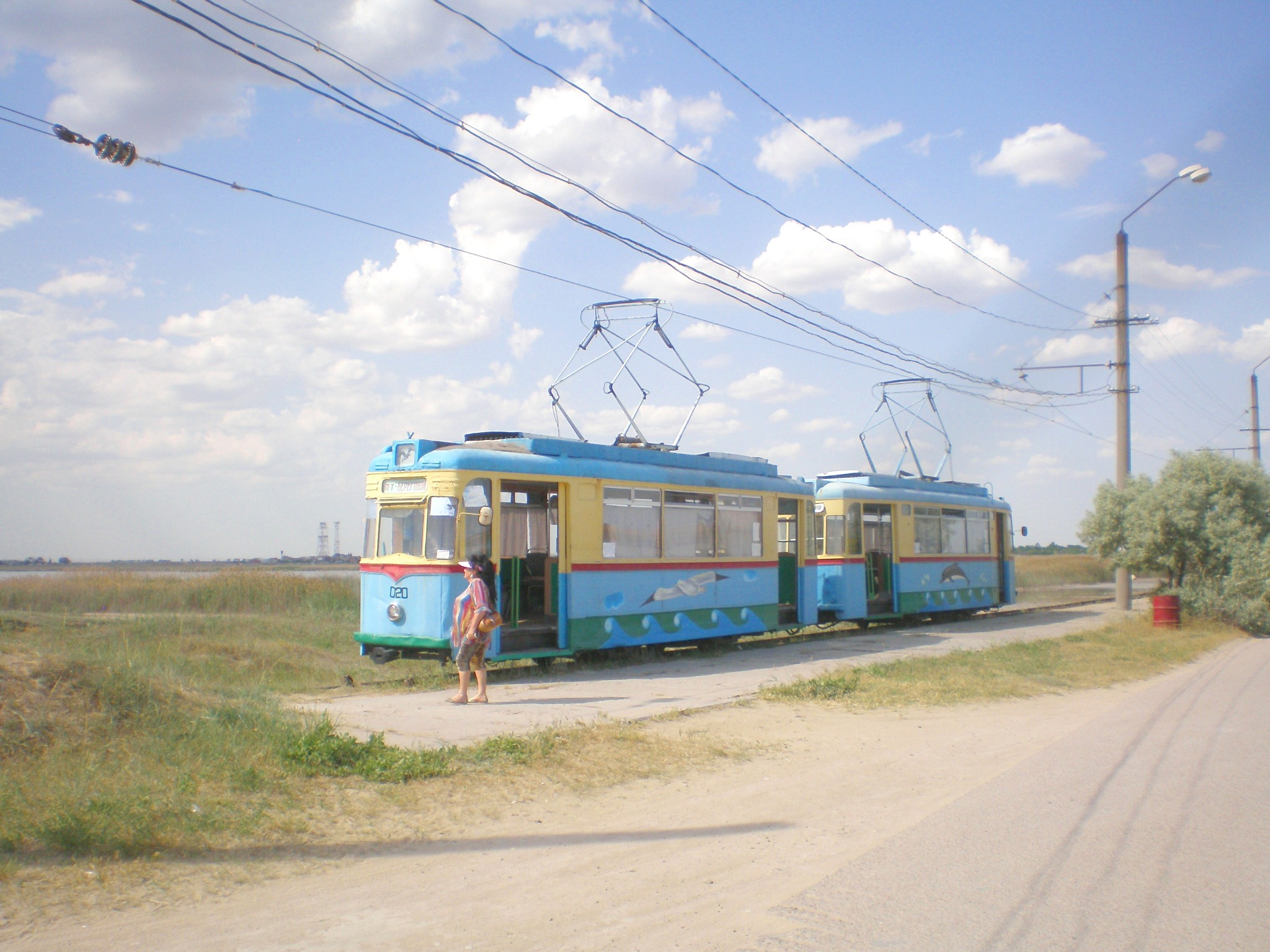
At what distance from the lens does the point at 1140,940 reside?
4.35 m

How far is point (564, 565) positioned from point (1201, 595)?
54.2 ft

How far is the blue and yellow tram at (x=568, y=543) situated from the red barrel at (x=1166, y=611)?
31.4 feet

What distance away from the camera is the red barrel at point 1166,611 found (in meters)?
21.4

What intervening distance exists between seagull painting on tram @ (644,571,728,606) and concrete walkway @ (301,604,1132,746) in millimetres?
1050

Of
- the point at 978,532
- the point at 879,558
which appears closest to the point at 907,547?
the point at 879,558

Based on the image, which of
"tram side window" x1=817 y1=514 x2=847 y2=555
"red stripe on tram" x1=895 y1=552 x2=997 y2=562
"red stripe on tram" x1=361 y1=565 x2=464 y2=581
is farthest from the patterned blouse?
"red stripe on tram" x1=895 y1=552 x2=997 y2=562

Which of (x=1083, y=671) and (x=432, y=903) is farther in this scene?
(x=1083, y=671)

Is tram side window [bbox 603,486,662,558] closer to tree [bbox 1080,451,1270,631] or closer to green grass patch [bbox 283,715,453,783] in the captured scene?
green grass patch [bbox 283,715,453,783]

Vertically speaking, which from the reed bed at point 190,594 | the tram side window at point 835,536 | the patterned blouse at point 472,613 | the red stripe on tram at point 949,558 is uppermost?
the tram side window at point 835,536

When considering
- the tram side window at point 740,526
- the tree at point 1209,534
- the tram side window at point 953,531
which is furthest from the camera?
the tram side window at point 953,531

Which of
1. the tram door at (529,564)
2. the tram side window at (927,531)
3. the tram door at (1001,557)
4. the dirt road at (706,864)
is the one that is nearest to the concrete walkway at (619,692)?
the tram door at (529,564)

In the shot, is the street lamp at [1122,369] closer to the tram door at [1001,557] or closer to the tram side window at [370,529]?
the tram door at [1001,557]

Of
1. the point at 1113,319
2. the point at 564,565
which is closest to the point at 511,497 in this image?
the point at 564,565

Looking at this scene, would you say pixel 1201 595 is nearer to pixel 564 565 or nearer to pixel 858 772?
pixel 564 565
